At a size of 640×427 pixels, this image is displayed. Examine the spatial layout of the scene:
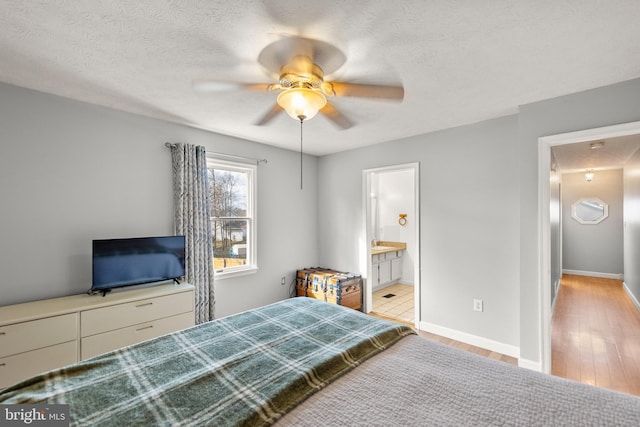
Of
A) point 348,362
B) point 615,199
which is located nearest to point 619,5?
point 348,362

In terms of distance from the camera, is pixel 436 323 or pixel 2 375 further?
pixel 436 323

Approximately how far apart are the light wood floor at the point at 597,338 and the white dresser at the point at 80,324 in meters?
3.61

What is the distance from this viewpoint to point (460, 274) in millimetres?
3303

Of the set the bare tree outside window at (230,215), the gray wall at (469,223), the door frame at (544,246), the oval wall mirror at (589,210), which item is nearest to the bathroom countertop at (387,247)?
the gray wall at (469,223)

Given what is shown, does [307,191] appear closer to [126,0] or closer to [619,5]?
[126,0]

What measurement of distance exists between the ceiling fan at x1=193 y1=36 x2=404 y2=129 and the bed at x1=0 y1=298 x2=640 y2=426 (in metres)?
1.47

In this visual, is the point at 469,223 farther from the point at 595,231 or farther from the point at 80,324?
the point at 595,231

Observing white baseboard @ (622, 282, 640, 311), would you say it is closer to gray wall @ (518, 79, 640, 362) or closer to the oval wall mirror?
the oval wall mirror

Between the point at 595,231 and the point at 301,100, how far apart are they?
25.5ft

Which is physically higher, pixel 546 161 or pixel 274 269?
pixel 546 161

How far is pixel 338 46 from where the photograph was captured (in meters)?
1.71

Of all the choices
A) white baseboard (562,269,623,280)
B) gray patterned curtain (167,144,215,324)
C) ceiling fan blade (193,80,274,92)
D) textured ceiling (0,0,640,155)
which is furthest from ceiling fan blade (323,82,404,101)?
white baseboard (562,269,623,280)

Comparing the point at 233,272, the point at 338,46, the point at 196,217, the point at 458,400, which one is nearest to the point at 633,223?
the point at 458,400

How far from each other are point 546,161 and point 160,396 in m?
3.20
